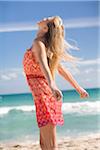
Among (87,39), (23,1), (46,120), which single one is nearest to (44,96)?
(46,120)

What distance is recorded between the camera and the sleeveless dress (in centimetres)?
262

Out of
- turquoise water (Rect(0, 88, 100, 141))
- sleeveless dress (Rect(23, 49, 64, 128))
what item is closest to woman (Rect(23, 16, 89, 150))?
sleeveless dress (Rect(23, 49, 64, 128))

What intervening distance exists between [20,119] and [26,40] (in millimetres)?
809

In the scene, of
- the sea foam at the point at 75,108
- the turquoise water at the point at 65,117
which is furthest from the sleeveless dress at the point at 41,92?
the sea foam at the point at 75,108

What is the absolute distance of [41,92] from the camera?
2.64 m

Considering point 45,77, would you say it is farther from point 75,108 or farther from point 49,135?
point 75,108

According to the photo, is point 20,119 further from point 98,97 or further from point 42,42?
point 42,42

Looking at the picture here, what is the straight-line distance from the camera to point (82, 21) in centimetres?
405

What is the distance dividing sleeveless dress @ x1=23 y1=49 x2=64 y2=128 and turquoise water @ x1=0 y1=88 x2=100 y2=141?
4.71 feet

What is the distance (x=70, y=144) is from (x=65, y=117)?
287 millimetres

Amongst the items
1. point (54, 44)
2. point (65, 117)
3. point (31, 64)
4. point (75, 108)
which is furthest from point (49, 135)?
point (75, 108)

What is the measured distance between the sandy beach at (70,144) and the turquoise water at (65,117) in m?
0.06

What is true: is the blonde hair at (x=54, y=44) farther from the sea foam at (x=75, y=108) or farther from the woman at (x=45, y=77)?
the sea foam at (x=75, y=108)

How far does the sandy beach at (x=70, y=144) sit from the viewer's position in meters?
4.10
